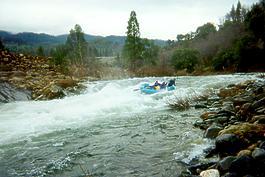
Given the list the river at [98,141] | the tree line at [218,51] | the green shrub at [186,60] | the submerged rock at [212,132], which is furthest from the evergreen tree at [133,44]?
the submerged rock at [212,132]

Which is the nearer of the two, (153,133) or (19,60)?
(153,133)

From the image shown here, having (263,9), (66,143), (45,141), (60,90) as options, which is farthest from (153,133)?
(263,9)

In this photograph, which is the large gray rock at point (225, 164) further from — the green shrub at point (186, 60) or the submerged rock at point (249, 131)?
the green shrub at point (186, 60)

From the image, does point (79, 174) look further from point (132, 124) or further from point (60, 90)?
point (60, 90)

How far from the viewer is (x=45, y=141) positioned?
28.6 feet

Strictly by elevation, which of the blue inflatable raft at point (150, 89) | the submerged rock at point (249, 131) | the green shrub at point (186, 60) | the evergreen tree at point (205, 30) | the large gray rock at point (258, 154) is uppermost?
the evergreen tree at point (205, 30)

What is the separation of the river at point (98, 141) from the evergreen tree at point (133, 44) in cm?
3647

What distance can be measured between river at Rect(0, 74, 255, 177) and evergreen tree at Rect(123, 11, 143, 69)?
120ft

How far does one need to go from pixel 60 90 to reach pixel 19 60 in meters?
12.6

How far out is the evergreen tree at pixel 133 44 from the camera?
49.9 metres

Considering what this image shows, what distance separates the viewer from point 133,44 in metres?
50.3

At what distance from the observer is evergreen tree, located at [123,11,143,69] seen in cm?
4994

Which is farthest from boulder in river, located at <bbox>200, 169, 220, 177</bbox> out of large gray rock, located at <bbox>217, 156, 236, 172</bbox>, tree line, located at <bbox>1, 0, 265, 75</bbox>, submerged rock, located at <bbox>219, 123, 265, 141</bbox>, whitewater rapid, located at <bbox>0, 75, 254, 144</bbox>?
tree line, located at <bbox>1, 0, 265, 75</bbox>

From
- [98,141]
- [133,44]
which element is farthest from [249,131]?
[133,44]
